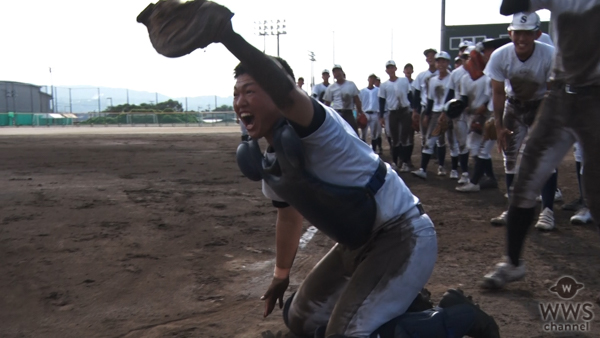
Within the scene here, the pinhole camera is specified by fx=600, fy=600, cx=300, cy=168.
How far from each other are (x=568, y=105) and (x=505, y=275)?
1160 mm

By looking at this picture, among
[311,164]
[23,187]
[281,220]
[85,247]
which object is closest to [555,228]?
[281,220]

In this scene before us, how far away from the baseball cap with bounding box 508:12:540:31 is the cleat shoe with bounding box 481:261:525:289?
7.41ft

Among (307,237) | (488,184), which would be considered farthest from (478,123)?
(307,237)

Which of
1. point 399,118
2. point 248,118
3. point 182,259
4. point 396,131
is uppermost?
point 248,118

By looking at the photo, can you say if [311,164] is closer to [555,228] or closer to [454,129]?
[555,228]

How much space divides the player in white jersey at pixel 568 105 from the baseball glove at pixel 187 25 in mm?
1949

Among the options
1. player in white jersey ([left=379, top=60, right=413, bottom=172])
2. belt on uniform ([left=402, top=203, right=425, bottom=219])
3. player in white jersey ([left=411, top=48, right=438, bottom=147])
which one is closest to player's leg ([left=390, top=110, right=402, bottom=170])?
player in white jersey ([left=379, top=60, right=413, bottom=172])

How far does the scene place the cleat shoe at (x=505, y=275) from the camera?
12.7 ft

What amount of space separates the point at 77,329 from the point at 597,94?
3265 millimetres

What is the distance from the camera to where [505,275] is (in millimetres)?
3893

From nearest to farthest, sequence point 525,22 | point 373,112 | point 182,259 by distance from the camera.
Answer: point 182,259 → point 525,22 → point 373,112

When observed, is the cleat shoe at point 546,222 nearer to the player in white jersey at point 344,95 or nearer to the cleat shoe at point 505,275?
the cleat shoe at point 505,275

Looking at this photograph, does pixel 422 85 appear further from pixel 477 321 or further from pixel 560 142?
pixel 477 321

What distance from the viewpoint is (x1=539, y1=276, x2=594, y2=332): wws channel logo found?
338 cm
